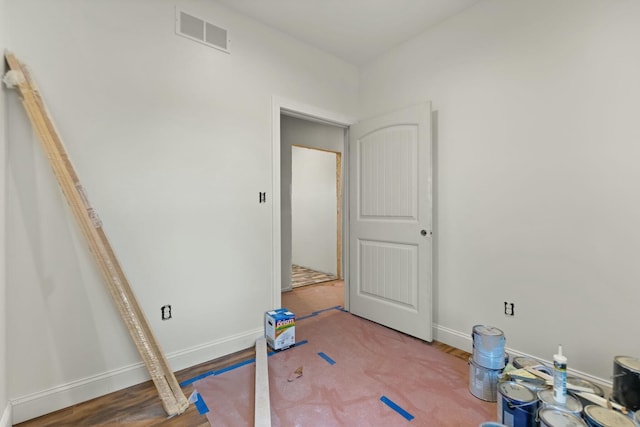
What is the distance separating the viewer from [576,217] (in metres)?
1.81

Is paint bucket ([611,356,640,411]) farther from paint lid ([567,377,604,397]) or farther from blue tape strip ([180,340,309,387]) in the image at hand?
blue tape strip ([180,340,309,387])

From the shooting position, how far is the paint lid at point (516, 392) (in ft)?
4.40

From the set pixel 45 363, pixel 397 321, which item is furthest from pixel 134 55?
pixel 397 321

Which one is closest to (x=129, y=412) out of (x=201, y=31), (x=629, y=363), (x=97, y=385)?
(x=97, y=385)

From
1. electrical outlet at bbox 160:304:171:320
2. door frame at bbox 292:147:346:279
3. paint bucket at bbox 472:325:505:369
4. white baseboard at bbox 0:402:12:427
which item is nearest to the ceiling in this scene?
door frame at bbox 292:147:346:279

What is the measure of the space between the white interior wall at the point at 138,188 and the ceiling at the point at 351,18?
0.53ft

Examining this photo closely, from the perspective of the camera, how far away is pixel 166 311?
6.56 feet

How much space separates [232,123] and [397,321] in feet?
7.39

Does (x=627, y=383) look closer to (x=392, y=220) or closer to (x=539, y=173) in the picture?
(x=539, y=173)

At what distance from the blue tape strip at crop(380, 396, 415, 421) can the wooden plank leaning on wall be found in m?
1.14

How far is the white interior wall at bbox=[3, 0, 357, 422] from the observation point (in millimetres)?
1577

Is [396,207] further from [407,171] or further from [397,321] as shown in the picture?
[397,321]

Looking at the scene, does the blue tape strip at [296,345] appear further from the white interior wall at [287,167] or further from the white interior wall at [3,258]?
the white interior wall at [287,167]

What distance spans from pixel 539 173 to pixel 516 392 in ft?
4.54
